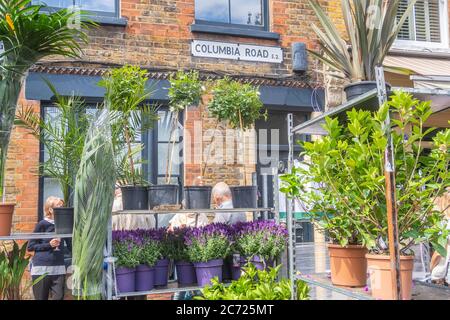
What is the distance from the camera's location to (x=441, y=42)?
865cm

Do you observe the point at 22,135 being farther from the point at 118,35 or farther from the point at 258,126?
the point at 258,126

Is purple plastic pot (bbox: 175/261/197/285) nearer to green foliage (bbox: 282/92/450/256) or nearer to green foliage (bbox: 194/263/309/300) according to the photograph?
green foliage (bbox: 194/263/309/300)

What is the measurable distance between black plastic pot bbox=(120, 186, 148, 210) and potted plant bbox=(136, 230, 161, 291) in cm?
31

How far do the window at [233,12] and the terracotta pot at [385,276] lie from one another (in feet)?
18.3

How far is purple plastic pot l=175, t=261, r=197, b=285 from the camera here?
13.0 feet

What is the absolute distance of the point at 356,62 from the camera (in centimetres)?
347

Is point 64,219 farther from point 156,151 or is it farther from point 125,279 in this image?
point 156,151

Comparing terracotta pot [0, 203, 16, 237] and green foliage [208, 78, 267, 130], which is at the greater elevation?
green foliage [208, 78, 267, 130]

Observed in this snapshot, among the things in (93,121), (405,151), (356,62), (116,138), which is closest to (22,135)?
(116,138)

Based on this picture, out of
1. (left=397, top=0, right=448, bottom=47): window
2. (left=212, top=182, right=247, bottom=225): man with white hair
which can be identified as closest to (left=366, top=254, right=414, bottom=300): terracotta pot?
(left=212, top=182, right=247, bottom=225): man with white hair

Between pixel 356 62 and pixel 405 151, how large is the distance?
1.31m

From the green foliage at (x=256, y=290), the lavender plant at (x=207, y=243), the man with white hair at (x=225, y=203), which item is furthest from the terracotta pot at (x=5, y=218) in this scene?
the man with white hair at (x=225, y=203)

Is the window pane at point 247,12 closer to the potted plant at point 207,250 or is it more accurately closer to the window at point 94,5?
the window at point 94,5
